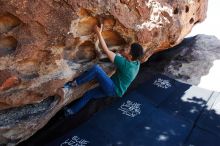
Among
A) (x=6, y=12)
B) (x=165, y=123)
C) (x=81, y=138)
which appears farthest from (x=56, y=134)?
(x=6, y=12)

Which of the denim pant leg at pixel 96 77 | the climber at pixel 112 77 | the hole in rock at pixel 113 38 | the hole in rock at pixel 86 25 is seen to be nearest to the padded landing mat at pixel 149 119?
the climber at pixel 112 77

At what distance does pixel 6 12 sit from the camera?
4367 millimetres

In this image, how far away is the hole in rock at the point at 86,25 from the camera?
5.07m

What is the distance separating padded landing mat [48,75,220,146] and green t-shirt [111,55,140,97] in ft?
2.16

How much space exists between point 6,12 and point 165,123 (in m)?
3.30

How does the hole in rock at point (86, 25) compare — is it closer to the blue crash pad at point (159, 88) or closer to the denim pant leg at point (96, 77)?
the denim pant leg at point (96, 77)

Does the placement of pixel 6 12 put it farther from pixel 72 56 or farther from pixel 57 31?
pixel 72 56

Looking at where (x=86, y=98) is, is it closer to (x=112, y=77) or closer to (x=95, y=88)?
(x=95, y=88)

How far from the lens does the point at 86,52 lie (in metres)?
5.54

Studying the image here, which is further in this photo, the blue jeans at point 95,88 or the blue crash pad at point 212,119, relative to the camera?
the blue crash pad at point 212,119

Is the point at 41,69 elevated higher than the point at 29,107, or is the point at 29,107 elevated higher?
the point at 41,69

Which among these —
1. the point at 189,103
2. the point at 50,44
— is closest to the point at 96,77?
the point at 50,44

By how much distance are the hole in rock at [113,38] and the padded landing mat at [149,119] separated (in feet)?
4.10

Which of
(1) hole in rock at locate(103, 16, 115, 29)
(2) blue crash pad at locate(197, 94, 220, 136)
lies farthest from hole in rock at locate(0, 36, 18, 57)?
(2) blue crash pad at locate(197, 94, 220, 136)
